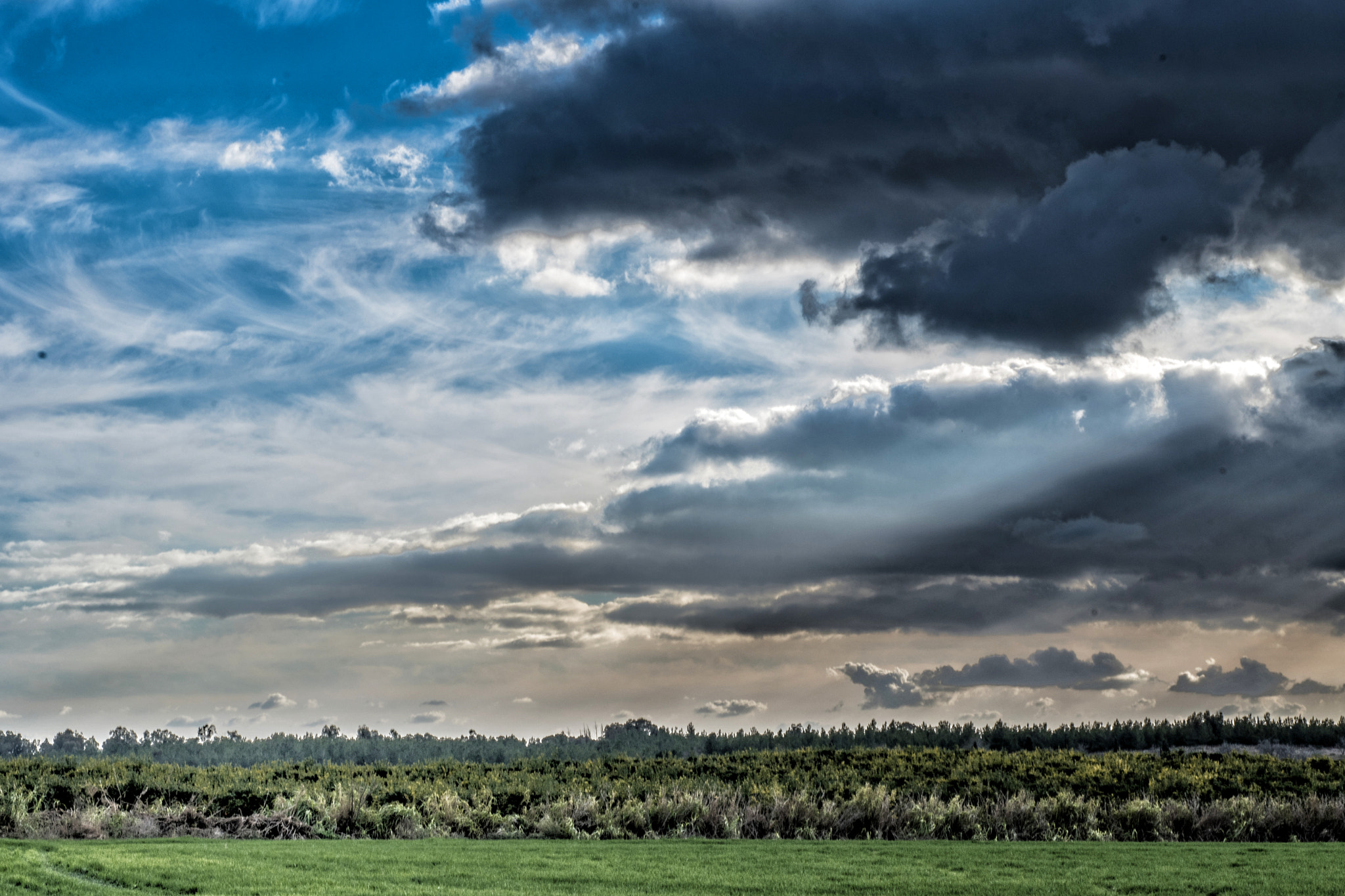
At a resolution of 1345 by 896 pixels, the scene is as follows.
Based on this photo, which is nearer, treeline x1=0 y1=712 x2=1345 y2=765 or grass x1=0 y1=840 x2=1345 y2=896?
grass x1=0 y1=840 x2=1345 y2=896

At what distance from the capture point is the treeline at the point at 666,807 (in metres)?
26.3

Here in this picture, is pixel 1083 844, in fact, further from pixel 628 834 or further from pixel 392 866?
pixel 392 866

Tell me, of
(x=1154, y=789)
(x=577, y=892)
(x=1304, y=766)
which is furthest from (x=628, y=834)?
(x=1304, y=766)

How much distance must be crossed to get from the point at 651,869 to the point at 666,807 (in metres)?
11.4

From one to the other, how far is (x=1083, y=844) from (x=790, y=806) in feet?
26.3

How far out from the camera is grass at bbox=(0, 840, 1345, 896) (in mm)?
14812

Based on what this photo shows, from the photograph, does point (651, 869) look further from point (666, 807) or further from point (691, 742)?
point (691, 742)

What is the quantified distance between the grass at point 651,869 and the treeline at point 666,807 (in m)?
5.51

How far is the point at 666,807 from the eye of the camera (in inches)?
1115

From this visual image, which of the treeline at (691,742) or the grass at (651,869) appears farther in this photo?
the treeline at (691,742)

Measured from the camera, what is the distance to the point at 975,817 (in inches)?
1113

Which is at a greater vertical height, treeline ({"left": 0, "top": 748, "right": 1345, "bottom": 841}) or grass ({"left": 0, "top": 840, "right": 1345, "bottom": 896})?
grass ({"left": 0, "top": 840, "right": 1345, "bottom": 896})

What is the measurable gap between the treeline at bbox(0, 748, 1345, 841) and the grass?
5.51 m

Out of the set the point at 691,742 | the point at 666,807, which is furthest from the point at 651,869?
the point at 691,742
